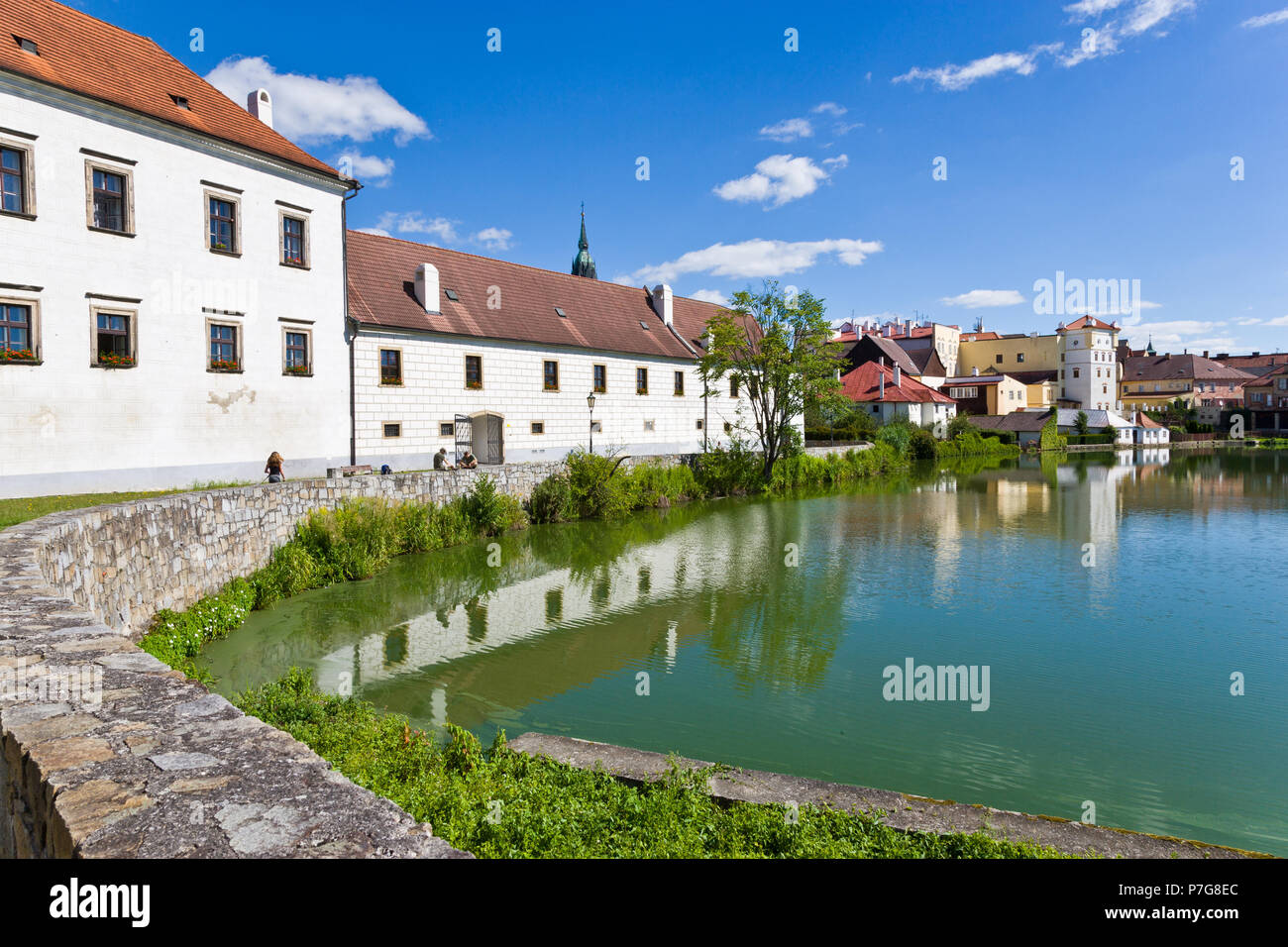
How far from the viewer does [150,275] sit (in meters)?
19.1

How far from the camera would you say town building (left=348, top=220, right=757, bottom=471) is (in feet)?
85.9

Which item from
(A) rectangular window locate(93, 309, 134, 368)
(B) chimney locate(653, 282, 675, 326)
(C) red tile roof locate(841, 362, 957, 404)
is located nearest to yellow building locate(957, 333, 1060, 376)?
(C) red tile roof locate(841, 362, 957, 404)

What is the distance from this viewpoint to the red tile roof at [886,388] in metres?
64.2

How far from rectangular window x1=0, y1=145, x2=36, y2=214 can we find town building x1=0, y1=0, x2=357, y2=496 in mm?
33

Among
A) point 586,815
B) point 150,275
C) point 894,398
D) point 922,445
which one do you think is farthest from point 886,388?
point 586,815

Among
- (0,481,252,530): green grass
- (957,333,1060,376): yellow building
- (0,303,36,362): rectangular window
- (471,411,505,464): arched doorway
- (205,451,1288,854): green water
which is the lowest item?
(205,451,1288,854): green water

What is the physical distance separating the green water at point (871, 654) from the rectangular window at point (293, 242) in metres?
11.0

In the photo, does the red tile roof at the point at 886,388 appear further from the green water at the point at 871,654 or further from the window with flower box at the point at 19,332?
the window with flower box at the point at 19,332

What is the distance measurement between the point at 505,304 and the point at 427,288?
4.33m

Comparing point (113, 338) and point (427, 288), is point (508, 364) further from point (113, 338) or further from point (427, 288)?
point (113, 338)

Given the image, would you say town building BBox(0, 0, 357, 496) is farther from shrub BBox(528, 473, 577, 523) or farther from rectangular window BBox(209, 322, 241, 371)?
shrub BBox(528, 473, 577, 523)
